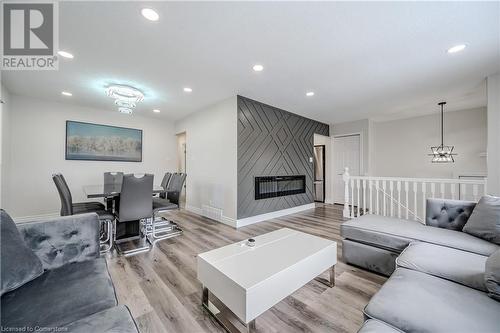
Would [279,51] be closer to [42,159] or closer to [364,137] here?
[364,137]

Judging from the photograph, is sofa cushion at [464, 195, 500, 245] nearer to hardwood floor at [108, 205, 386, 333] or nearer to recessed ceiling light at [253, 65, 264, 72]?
hardwood floor at [108, 205, 386, 333]

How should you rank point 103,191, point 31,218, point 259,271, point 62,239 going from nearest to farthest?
point 259,271 < point 62,239 < point 103,191 < point 31,218

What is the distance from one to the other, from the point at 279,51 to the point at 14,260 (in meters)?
2.85

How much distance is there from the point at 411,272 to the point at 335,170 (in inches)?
202

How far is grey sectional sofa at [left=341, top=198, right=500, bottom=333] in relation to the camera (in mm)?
887

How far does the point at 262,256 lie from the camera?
1556 mm

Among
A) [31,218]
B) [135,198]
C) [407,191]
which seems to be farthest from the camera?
[31,218]

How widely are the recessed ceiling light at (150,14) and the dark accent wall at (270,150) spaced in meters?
2.09

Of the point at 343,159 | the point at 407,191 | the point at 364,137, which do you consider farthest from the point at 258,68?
the point at 343,159

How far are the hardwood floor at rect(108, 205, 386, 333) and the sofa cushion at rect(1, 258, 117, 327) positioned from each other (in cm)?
53

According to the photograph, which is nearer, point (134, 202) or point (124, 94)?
point (134, 202)

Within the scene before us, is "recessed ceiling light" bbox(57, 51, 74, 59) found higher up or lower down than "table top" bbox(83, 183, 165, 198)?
higher up

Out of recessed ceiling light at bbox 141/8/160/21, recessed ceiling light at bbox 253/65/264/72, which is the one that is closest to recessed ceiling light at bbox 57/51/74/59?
recessed ceiling light at bbox 141/8/160/21

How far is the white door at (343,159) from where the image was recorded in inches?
224
